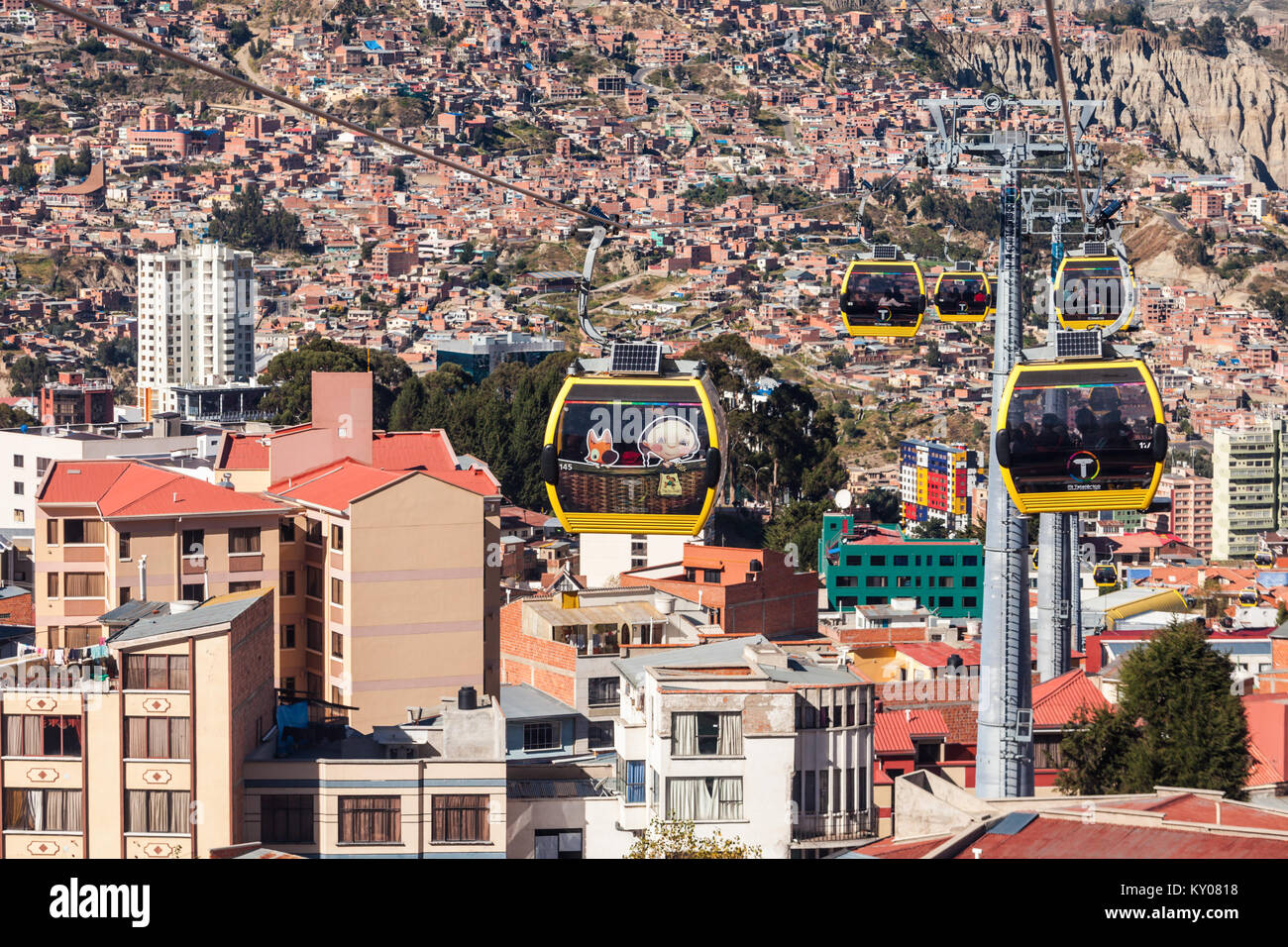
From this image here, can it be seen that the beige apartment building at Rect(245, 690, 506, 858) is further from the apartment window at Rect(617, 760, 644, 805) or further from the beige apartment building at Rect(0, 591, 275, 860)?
the apartment window at Rect(617, 760, 644, 805)

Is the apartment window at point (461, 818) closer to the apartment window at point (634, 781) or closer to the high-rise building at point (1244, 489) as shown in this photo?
the apartment window at point (634, 781)

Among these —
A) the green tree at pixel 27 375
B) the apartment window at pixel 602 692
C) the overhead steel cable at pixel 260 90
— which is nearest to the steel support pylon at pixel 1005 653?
the overhead steel cable at pixel 260 90

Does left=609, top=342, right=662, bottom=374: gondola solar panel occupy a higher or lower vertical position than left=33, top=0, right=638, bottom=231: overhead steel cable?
lower

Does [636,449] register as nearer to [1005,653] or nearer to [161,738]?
[1005,653]

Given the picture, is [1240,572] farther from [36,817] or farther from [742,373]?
[36,817]

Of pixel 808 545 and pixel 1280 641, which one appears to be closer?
pixel 1280 641

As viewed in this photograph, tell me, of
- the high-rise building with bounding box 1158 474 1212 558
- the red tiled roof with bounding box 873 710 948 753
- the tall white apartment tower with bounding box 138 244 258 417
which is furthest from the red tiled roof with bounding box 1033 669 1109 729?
the tall white apartment tower with bounding box 138 244 258 417

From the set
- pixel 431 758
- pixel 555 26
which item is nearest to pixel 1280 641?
pixel 431 758
